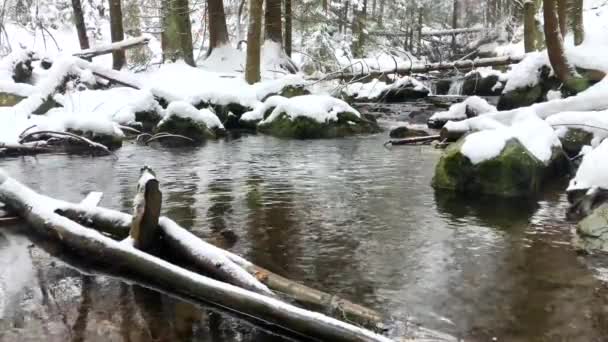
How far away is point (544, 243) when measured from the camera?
573cm

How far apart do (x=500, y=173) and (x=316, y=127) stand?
22.6 ft

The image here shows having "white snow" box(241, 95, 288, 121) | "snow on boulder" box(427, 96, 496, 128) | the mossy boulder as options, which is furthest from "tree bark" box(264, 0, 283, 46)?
"snow on boulder" box(427, 96, 496, 128)

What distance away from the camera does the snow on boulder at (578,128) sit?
8.82 m

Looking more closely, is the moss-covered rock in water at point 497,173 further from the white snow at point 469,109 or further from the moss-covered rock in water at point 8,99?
the moss-covered rock in water at point 8,99

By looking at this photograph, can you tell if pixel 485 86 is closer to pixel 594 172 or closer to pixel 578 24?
pixel 578 24

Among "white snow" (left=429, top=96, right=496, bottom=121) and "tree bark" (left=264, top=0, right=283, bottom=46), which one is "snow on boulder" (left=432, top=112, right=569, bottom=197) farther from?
Result: "tree bark" (left=264, top=0, right=283, bottom=46)

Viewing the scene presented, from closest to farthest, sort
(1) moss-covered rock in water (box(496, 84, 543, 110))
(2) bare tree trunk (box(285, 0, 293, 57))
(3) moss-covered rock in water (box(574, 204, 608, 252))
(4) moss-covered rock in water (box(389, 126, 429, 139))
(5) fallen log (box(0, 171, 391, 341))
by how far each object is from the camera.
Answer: (5) fallen log (box(0, 171, 391, 341)) < (3) moss-covered rock in water (box(574, 204, 608, 252)) < (4) moss-covered rock in water (box(389, 126, 429, 139)) < (1) moss-covered rock in water (box(496, 84, 543, 110)) < (2) bare tree trunk (box(285, 0, 293, 57))

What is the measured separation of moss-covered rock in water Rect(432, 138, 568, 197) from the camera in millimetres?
7777

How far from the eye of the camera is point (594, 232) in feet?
18.7

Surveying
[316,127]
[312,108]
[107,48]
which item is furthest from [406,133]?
[107,48]

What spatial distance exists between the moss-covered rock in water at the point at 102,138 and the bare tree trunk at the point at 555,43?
9489mm

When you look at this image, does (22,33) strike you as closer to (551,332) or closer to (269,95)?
(269,95)

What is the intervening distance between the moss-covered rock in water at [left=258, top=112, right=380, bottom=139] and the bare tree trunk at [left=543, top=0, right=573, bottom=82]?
4443mm

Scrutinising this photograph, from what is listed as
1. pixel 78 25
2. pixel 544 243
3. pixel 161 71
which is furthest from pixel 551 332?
pixel 78 25
